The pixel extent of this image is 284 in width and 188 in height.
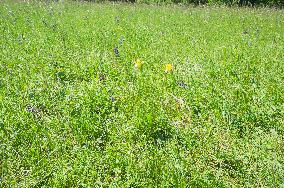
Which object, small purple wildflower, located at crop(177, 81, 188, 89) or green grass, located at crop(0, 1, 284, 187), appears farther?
small purple wildflower, located at crop(177, 81, 188, 89)

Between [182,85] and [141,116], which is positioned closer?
[141,116]

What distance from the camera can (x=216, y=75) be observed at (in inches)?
193

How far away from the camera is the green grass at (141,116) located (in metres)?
2.85

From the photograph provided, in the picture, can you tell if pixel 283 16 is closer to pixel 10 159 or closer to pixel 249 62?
pixel 249 62

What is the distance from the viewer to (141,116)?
3.69m

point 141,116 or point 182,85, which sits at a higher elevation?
point 182,85

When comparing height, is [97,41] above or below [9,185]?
above

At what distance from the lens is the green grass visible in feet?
9.34

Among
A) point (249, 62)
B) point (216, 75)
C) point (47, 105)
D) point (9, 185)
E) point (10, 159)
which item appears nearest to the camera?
point (9, 185)

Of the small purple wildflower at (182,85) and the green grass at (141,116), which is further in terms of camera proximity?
the small purple wildflower at (182,85)

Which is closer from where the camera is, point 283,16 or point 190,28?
point 190,28

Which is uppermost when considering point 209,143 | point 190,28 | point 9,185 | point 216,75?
point 190,28

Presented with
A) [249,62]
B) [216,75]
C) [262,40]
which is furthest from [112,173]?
[262,40]

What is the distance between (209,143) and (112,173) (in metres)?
1.16
